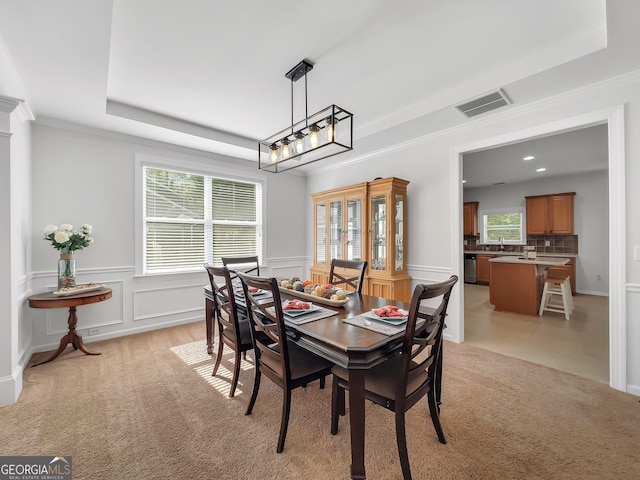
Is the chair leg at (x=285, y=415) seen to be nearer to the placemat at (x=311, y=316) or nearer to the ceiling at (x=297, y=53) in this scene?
the placemat at (x=311, y=316)

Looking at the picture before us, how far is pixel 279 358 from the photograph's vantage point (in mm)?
1734

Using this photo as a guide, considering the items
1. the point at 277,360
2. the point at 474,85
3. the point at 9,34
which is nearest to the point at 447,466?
the point at 277,360

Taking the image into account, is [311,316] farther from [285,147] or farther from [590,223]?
[590,223]

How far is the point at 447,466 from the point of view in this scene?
5.10ft

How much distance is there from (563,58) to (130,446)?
4.08 meters

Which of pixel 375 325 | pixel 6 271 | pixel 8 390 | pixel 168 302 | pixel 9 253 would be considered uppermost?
pixel 9 253

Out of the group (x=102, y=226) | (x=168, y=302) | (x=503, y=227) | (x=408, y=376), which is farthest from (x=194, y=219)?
(x=503, y=227)

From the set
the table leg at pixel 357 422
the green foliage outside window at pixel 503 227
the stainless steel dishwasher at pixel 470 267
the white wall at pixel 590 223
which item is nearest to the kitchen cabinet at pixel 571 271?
the white wall at pixel 590 223

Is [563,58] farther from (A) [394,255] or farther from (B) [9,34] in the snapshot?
(B) [9,34]

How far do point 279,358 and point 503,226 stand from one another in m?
7.82

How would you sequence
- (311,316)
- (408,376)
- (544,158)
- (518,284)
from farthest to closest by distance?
(544,158) → (518,284) → (311,316) → (408,376)

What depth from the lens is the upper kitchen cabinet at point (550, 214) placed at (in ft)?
20.6

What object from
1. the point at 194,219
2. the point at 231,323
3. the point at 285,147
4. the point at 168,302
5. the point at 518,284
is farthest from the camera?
the point at 518,284

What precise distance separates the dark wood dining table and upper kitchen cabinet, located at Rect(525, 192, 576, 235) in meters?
7.05
